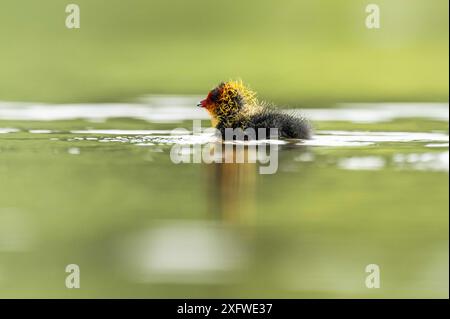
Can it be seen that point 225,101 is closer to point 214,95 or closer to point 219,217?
point 214,95

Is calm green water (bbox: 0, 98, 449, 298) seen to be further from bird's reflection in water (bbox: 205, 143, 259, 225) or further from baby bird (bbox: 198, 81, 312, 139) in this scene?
baby bird (bbox: 198, 81, 312, 139)

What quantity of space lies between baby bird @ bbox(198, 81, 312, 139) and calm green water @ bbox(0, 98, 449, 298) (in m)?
0.28

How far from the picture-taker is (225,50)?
25.8m

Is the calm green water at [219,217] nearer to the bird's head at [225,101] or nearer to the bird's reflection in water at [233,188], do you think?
the bird's reflection in water at [233,188]

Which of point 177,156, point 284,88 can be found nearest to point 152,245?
point 177,156

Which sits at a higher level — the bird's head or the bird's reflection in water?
the bird's head

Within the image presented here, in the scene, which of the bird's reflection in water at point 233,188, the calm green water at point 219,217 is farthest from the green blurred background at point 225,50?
the bird's reflection in water at point 233,188

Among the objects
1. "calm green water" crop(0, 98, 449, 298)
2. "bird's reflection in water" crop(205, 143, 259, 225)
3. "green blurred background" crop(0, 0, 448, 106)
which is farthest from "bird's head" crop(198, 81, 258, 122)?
"green blurred background" crop(0, 0, 448, 106)

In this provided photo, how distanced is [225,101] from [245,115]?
13.6 inches

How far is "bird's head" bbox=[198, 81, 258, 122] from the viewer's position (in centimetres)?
1338

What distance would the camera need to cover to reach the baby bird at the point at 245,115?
12.9 m

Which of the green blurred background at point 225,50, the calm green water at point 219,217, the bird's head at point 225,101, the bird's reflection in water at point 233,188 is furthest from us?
the green blurred background at point 225,50

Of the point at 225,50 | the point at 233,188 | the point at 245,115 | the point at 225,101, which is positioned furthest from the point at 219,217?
the point at 225,50
